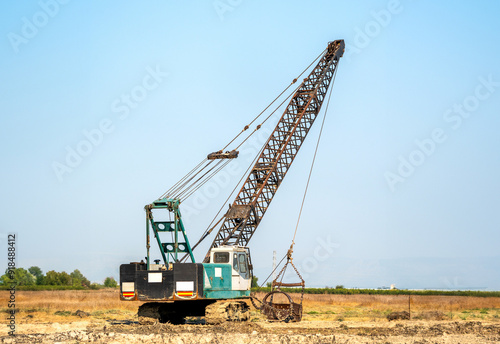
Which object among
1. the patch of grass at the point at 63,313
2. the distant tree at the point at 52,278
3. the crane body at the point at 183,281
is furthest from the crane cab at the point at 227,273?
the distant tree at the point at 52,278

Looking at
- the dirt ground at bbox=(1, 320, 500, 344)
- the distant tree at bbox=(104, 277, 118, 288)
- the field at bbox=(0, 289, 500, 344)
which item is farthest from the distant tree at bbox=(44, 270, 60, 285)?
the dirt ground at bbox=(1, 320, 500, 344)

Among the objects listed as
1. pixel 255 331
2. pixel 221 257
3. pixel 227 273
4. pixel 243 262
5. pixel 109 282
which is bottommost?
pixel 109 282

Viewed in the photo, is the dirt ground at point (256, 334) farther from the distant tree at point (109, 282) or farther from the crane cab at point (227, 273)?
the distant tree at point (109, 282)

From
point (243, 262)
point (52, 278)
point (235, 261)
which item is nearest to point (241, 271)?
point (243, 262)

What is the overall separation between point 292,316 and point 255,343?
9.57 meters

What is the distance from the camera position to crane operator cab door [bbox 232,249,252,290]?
28.7m

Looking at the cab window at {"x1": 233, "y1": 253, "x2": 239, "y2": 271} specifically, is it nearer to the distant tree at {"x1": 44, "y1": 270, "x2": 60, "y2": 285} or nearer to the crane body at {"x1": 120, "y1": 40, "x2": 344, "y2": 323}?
the crane body at {"x1": 120, "y1": 40, "x2": 344, "y2": 323}

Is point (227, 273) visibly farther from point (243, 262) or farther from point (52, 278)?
point (52, 278)

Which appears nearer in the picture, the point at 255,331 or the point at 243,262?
the point at 255,331

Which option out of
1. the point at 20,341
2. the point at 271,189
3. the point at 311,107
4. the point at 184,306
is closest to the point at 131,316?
the point at 184,306

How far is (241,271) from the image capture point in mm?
29250

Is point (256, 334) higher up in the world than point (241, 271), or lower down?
lower down

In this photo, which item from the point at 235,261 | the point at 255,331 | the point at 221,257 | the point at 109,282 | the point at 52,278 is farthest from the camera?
the point at 109,282

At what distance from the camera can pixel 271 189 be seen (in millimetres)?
40094
